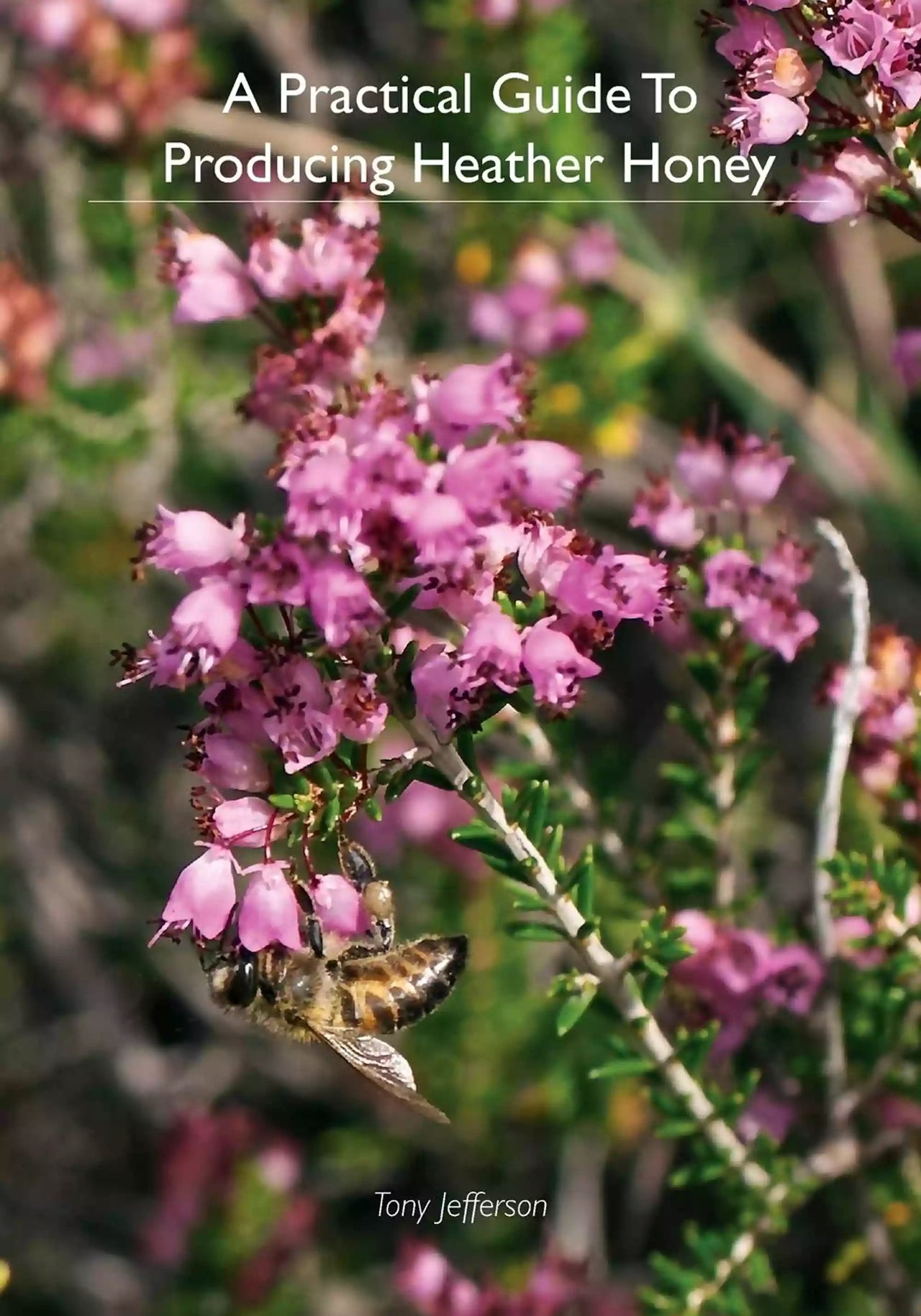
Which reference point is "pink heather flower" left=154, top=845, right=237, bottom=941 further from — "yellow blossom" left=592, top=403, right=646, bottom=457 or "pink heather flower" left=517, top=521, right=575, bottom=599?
"yellow blossom" left=592, top=403, right=646, bottom=457

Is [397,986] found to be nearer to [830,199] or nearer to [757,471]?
[757,471]

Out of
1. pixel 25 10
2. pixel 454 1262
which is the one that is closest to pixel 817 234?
pixel 25 10

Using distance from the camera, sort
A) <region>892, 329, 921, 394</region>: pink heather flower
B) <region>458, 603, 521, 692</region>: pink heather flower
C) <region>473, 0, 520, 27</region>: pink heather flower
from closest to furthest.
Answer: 1. <region>458, 603, 521, 692</region>: pink heather flower
2. <region>892, 329, 921, 394</region>: pink heather flower
3. <region>473, 0, 520, 27</region>: pink heather flower

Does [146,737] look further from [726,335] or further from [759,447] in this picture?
[759,447]

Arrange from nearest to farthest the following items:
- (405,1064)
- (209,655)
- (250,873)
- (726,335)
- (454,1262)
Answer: (209,655) → (250,873) → (405,1064) → (454,1262) → (726,335)

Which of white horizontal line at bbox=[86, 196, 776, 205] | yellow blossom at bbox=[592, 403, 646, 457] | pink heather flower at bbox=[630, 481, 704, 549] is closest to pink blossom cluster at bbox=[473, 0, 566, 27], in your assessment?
white horizontal line at bbox=[86, 196, 776, 205]

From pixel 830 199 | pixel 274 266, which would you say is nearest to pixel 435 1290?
pixel 274 266

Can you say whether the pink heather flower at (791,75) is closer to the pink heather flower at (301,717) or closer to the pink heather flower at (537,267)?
the pink heather flower at (301,717)
